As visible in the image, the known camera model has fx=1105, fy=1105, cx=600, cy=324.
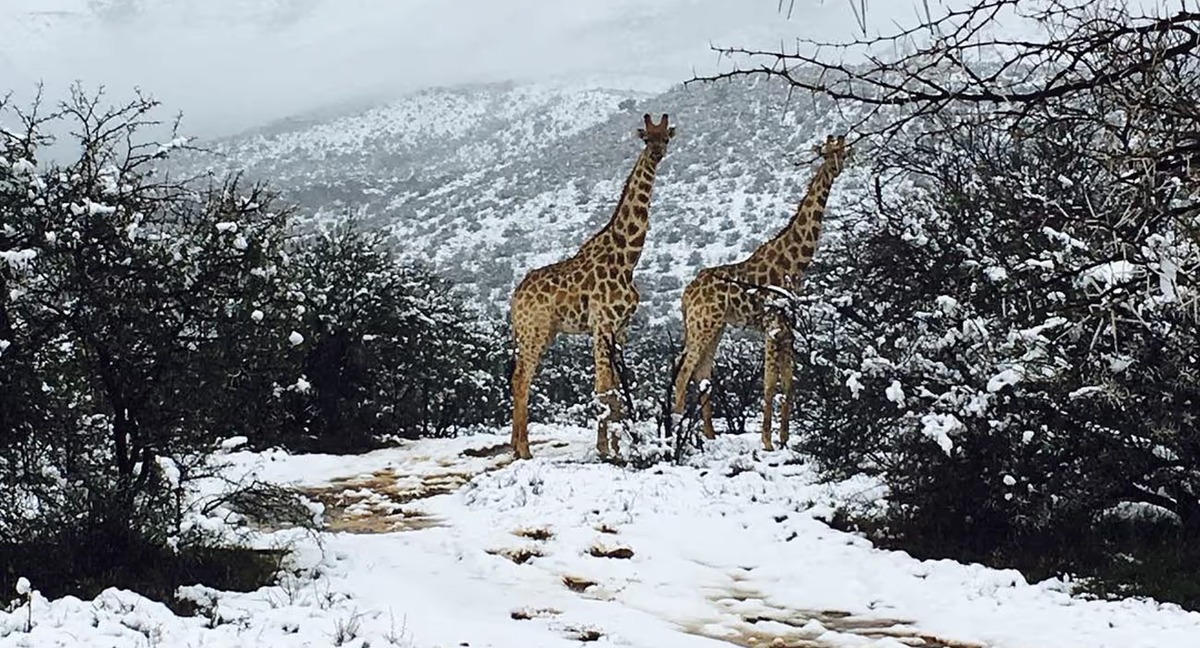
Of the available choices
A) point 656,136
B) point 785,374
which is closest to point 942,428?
point 785,374

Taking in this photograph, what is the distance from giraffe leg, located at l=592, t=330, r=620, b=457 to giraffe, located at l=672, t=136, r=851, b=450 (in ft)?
2.46

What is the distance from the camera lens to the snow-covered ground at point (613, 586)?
19.9 feet

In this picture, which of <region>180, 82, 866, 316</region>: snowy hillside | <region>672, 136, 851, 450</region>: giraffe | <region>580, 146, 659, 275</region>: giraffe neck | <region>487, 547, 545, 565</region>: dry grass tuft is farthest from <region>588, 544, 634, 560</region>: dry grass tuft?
<region>180, 82, 866, 316</region>: snowy hillside

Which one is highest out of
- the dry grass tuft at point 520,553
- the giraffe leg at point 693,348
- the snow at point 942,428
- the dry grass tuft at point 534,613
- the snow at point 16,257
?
the snow at point 16,257

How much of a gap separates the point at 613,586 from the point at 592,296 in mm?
5823

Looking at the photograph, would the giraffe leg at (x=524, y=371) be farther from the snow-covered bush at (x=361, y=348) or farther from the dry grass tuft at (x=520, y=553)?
the dry grass tuft at (x=520, y=553)

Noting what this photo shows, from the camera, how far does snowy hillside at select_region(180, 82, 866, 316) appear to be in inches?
2159

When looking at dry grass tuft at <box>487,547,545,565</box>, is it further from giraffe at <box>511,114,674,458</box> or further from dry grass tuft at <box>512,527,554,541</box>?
giraffe at <box>511,114,674,458</box>

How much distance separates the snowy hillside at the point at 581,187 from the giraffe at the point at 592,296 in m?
11.6

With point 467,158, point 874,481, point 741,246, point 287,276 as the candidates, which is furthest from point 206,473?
point 467,158

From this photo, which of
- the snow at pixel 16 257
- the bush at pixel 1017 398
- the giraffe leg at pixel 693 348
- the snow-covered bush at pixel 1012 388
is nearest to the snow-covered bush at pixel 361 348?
the giraffe leg at pixel 693 348

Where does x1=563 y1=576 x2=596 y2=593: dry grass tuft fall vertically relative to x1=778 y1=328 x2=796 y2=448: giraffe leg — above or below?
below

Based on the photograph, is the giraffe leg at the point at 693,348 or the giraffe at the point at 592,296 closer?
the giraffe at the point at 592,296

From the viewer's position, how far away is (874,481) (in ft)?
34.7
